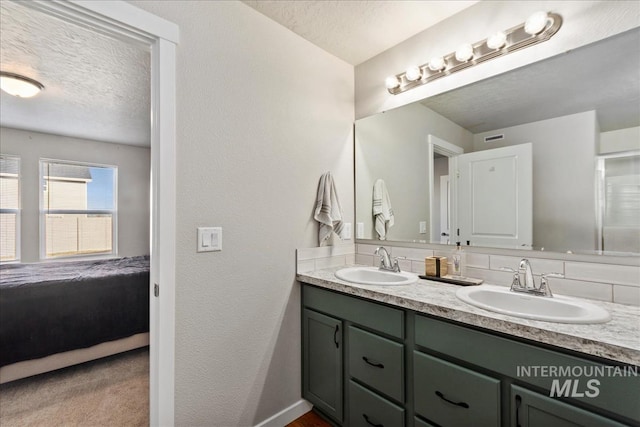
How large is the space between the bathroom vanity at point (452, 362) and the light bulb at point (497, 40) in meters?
1.24

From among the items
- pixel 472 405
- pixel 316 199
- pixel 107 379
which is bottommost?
pixel 107 379

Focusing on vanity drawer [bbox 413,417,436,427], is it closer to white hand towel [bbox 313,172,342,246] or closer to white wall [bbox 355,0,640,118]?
white hand towel [bbox 313,172,342,246]

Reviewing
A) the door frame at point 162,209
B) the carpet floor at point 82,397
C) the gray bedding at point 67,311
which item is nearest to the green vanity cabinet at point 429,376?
the door frame at point 162,209

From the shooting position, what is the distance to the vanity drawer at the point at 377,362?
1.34 m

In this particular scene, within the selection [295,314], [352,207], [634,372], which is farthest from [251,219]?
[634,372]

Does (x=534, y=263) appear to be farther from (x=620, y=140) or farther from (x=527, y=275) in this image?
(x=620, y=140)

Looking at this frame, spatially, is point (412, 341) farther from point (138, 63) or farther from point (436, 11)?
point (138, 63)

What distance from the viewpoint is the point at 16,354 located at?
2227 millimetres

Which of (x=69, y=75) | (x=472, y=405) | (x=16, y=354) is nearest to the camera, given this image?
(x=472, y=405)

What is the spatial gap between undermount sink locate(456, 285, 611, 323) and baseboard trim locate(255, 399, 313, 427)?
1.24 metres

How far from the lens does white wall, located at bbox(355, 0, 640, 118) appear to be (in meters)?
1.28

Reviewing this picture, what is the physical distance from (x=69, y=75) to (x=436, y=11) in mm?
2820

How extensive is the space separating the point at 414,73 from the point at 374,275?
4.23ft

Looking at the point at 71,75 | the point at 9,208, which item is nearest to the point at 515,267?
the point at 71,75
